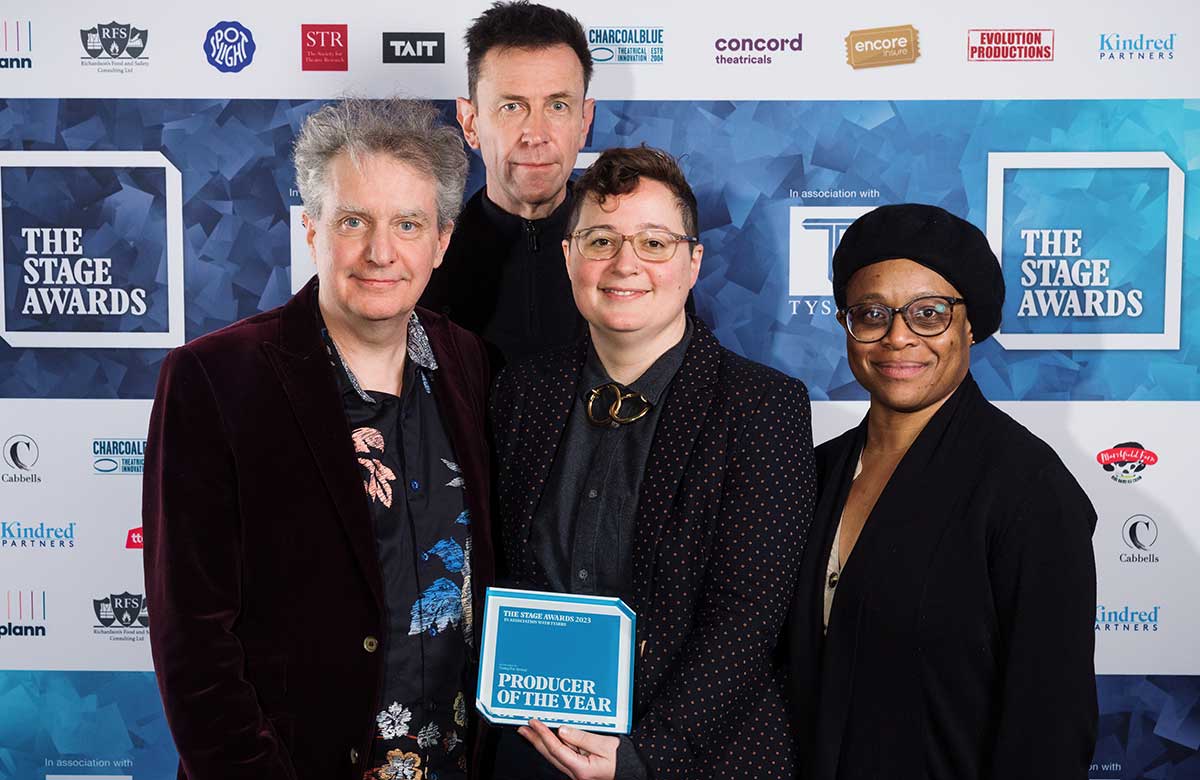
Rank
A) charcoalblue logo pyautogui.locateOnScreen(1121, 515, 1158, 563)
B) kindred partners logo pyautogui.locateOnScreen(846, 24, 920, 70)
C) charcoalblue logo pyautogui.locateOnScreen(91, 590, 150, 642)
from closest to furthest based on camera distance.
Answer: kindred partners logo pyautogui.locateOnScreen(846, 24, 920, 70) → charcoalblue logo pyautogui.locateOnScreen(1121, 515, 1158, 563) → charcoalblue logo pyautogui.locateOnScreen(91, 590, 150, 642)

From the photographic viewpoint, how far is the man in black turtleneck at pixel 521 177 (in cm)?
340

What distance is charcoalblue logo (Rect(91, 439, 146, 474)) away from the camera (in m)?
3.93

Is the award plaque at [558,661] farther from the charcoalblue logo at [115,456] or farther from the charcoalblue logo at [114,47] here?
the charcoalblue logo at [114,47]

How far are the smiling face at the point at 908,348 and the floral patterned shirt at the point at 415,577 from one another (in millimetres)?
953

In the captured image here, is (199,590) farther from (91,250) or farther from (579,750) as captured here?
(91,250)

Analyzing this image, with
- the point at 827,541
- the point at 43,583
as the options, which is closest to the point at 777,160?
the point at 827,541

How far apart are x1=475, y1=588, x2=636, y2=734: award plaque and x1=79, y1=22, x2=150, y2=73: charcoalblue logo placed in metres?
2.74

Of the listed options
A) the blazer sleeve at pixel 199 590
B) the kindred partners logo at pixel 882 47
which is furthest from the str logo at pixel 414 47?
the blazer sleeve at pixel 199 590

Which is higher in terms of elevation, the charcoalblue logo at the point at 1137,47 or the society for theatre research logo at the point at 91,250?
the charcoalblue logo at the point at 1137,47

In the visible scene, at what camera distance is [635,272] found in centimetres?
222

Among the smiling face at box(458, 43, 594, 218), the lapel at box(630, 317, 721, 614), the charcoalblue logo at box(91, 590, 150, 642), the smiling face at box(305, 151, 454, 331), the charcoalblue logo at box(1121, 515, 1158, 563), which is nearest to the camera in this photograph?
the lapel at box(630, 317, 721, 614)

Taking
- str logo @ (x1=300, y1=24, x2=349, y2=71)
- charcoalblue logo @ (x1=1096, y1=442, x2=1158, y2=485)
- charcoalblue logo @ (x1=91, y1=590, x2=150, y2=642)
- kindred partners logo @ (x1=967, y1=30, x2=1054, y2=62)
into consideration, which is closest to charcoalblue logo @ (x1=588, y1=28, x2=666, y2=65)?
str logo @ (x1=300, y1=24, x2=349, y2=71)

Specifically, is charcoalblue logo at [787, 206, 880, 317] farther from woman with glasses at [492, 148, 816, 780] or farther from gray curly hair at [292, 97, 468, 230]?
gray curly hair at [292, 97, 468, 230]

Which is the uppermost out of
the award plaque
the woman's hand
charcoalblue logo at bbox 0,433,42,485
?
charcoalblue logo at bbox 0,433,42,485
